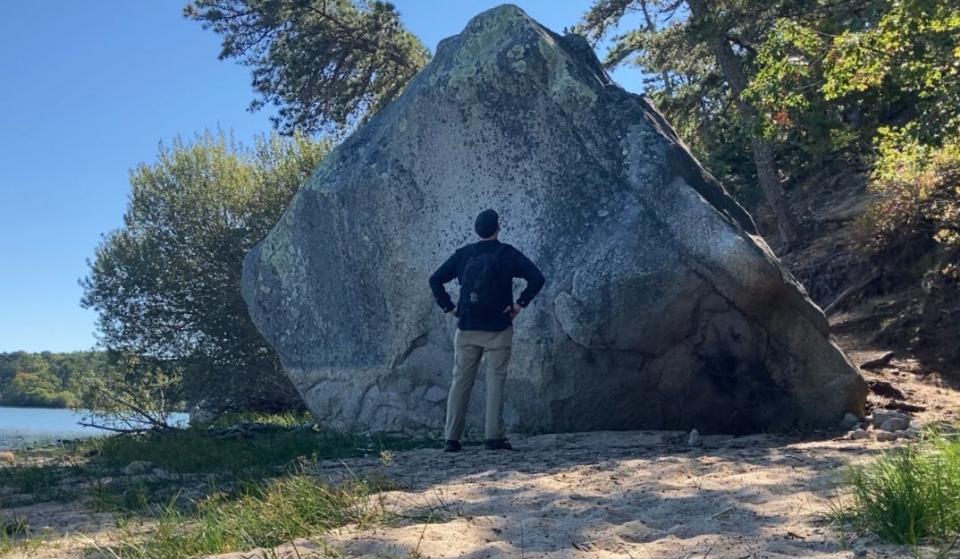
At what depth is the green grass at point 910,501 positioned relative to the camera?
3.56m

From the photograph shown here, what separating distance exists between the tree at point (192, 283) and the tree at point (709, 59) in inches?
A: 282

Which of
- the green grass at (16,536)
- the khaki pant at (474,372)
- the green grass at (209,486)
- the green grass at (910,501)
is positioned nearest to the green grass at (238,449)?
the green grass at (209,486)

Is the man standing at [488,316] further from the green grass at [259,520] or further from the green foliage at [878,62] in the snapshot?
the green foliage at [878,62]

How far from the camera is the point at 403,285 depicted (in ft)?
31.1

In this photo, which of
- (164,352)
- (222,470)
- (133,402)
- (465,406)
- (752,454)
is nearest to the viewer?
(752,454)

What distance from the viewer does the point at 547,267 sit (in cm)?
850

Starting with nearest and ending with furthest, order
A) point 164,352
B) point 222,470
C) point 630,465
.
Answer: point 630,465 < point 222,470 < point 164,352

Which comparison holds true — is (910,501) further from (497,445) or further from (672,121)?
(672,121)

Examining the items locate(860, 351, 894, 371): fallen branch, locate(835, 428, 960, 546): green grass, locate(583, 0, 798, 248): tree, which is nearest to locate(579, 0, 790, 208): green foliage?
locate(583, 0, 798, 248): tree

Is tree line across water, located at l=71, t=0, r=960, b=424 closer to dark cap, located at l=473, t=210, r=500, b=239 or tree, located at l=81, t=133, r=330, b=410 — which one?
tree, located at l=81, t=133, r=330, b=410

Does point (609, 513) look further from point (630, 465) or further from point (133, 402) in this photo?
point (133, 402)

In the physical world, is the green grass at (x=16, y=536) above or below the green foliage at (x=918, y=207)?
below

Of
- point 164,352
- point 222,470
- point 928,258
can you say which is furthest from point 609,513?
point 164,352

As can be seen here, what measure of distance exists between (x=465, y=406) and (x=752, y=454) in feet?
7.92
